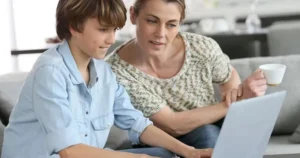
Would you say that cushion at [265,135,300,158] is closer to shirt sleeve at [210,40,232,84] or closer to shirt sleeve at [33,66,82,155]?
shirt sleeve at [210,40,232,84]

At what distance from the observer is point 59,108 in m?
1.81

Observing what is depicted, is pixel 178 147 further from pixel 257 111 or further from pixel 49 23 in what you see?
pixel 49 23

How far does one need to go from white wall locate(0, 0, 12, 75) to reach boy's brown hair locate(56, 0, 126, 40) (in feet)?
10.6

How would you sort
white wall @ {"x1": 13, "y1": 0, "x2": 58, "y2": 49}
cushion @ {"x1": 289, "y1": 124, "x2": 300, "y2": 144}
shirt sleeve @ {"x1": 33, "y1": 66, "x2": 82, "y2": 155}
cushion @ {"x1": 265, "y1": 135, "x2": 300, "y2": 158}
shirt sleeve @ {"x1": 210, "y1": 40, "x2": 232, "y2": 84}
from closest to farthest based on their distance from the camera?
shirt sleeve @ {"x1": 33, "y1": 66, "x2": 82, "y2": 155} < shirt sleeve @ {"x1": 210, "y1": 40, "x2": 232, "y2": 84} < cushion @ {"x1": 265, "y1": 135, "x2": 300, "y2": 158} < cushion @ {"x1": 289, "y1": 124, "x2": 300, "y2": 144} < white wall @ {"x1": 13, "y1": 0, "x2": 58, "y2": 49}

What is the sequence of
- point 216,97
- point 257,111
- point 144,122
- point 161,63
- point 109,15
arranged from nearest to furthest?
point 257,111 → point 109,15 → point 144,122 → point 161,63 → point 216,97

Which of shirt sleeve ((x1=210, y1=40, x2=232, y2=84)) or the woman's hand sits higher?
shirt sleeve ((x1=210, y1=40, x2=232, y2=84))

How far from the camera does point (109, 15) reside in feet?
6.11

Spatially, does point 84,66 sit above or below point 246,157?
above

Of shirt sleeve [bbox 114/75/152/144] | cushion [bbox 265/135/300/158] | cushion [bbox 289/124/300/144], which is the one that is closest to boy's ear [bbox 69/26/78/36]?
shirt sleeve [bbox 114/75/152/144]

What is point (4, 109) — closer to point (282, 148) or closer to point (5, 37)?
point (282, 148)

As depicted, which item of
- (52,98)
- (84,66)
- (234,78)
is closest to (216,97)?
(234,78)

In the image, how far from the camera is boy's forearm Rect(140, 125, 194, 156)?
6.87ft

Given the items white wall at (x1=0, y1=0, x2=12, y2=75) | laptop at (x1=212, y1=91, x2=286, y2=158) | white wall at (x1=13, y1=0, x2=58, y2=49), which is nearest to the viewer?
laptop at (x1=212, y1=91, x2=286, y2=158)

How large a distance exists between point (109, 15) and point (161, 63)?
0.56 meters
